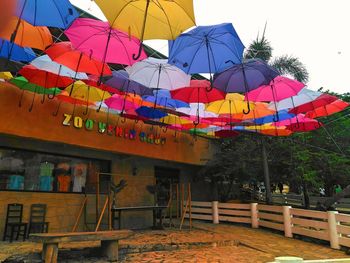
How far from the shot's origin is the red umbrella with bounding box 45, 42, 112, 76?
7039 millimetres

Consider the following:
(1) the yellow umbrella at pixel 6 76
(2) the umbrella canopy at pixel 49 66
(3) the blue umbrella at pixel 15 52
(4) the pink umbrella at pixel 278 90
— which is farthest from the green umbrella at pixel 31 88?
(4) the pink umbrella at pixel 278 90

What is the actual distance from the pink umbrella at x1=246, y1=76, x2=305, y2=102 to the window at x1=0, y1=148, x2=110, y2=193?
537 centimetres

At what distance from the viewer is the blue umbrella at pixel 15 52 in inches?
261

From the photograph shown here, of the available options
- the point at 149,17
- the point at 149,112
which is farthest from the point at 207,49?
the point at 149,112

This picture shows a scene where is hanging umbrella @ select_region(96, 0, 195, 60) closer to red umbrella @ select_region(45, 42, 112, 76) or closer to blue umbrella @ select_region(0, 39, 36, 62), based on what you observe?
red umbrella @ select_region(45, 42, 112, 76)

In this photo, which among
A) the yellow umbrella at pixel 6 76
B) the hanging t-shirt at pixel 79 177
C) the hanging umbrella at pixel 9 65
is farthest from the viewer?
the hanging t-shirt at pixel 79 177

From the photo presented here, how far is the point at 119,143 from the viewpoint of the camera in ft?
38.2

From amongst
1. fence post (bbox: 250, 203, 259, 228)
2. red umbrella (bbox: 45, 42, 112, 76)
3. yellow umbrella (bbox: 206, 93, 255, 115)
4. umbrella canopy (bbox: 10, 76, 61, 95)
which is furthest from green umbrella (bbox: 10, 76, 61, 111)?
fence post (bbox: 250, 203, 259, 228)

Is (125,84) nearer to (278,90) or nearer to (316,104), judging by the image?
(278,90)

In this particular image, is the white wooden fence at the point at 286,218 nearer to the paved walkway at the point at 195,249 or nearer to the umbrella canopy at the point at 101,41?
the paved walkway at the point at 195,249

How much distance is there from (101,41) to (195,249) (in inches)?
219

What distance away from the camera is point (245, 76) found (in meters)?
8.02

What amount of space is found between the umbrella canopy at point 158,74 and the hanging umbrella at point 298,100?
314cm

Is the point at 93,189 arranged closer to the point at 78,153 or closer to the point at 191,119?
the point at 78,153
